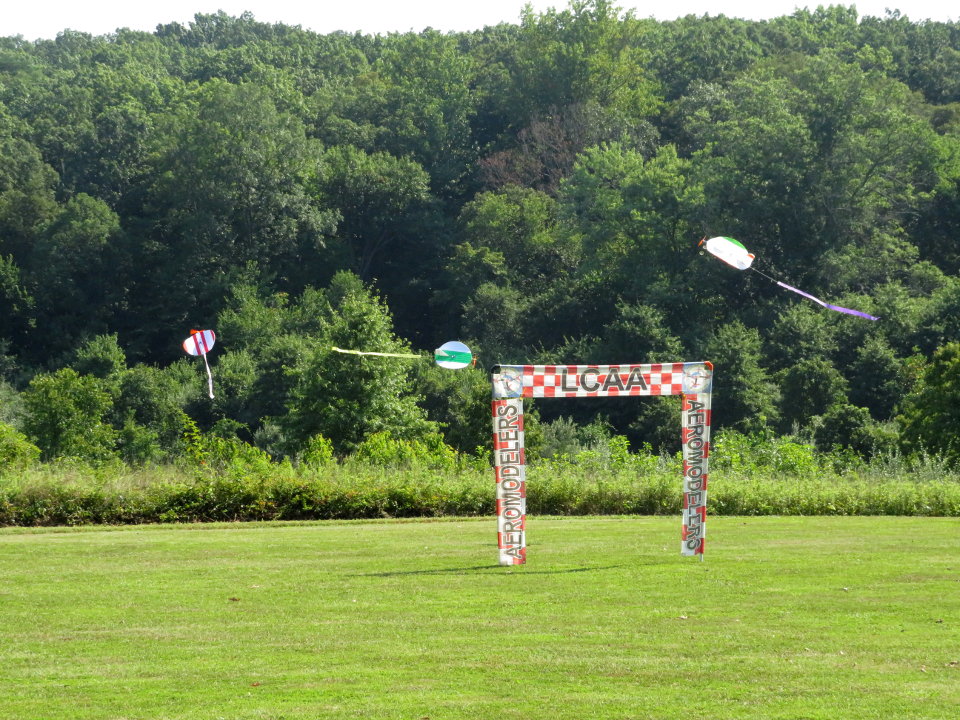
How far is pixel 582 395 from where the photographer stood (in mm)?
15836

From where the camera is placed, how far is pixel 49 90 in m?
111

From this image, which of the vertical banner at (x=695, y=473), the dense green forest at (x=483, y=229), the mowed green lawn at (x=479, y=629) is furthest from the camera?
the dense green forest at (x=483, y=229)

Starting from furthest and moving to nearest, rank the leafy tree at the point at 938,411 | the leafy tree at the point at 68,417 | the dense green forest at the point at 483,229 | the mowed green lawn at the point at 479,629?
the dense green forest at the point at 483,229 → the leafy tree at the point at 68,417 → the leafy tree at the point at 938,411 → the mowed green lawn at the point at 479,629

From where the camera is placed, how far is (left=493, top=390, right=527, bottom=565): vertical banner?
635 inches

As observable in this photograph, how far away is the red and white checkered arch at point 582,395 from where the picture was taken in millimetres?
16062

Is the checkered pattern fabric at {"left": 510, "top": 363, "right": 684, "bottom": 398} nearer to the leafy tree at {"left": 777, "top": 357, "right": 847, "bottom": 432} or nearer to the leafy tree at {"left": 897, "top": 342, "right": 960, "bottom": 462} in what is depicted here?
the leafy tree at {"left": 897, "top": 342, "right": 960, "bottom": 462}

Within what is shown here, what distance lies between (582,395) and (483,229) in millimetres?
78553

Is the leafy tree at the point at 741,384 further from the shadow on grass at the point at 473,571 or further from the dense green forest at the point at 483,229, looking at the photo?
the shadow on grass at the point at 473,571

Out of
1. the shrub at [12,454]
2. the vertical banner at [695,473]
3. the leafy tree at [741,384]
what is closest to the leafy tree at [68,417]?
the shrub at [12,454]

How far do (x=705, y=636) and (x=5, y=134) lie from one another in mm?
96159

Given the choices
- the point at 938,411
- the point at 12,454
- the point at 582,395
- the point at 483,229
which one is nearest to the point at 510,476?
the point at 582,395

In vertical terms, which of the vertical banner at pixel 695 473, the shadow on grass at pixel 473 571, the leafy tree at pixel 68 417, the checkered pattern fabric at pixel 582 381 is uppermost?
the checkered pattern fabric at pixel 582 381

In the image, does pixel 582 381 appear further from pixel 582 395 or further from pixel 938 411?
pixel 938 411

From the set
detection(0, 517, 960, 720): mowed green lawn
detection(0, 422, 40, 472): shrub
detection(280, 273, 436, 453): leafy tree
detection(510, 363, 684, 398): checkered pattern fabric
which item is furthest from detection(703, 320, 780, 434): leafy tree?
detection(510, 363, 684, 398): checkered pattern fabric
